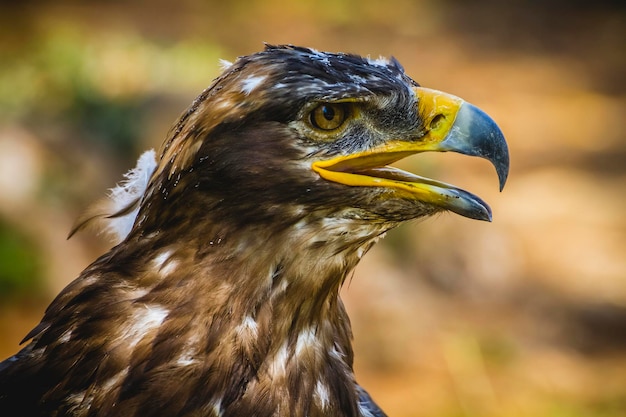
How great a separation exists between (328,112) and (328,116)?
0.04 ft

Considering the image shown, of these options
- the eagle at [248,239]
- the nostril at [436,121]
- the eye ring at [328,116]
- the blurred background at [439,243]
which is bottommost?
the eagle at [248,239]

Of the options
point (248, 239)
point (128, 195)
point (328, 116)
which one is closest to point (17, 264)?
point (128, 195)

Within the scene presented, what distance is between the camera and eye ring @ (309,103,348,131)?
105 inches

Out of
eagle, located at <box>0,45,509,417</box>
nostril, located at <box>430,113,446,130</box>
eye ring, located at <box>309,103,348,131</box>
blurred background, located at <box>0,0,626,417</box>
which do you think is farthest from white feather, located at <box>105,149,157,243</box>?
blurred background, located at <box>0,0,626,417</box>

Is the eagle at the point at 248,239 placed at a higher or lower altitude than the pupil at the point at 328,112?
lower

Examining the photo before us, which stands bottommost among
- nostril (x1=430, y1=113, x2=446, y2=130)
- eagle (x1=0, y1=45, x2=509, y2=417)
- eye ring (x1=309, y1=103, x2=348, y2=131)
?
eagle (x1=0, y1=45, x2=509, y2=417)

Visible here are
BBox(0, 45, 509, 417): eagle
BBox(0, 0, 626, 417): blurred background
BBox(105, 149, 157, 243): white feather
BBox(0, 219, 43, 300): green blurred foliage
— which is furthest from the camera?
BBox(0, 0, 626, 417): blurred background

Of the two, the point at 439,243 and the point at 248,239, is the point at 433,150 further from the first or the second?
the point at 439,243

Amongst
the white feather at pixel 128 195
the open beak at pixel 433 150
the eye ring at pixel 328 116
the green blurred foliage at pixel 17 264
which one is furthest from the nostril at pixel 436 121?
the green blurred foliage at pixel 17 264

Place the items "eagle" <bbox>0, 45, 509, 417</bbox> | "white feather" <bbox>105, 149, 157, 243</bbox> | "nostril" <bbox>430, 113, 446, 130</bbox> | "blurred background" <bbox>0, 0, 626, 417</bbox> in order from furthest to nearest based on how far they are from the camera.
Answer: "blurred background" <bbox>0, 0, 626, 417</bbox>, "white feather" <bbox>105, 149, 157, 243</bbox>, "nostril" <bbox>430, 113, 446, 130</bbox>, "eagle" <bbox>0, 45, 509, 417</bbox>

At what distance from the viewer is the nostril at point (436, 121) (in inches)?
110

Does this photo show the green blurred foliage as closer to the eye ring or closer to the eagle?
the eagle

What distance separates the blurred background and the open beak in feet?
13.0

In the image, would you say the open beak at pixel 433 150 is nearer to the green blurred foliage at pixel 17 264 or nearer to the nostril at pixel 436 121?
the nostril at pixel 436 121
